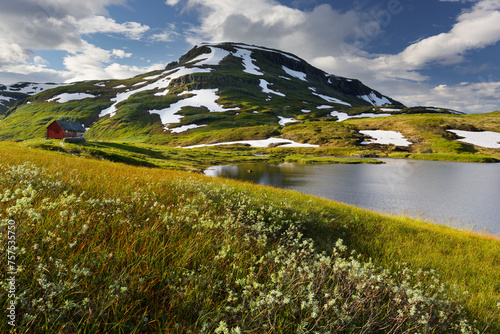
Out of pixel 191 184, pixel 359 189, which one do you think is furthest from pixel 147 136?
pixel 191 184

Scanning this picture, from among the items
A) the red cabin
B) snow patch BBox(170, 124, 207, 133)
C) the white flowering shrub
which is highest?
snow patch BBox(170, 124, 207, 133)

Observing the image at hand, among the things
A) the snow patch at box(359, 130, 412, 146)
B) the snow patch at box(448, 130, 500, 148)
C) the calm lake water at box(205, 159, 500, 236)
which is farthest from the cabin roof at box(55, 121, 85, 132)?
Answer: the snow patch at box(448, 130, 500, 148)

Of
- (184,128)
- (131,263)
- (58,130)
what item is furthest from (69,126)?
(184,128)

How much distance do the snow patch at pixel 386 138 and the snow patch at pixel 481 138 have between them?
26.8m

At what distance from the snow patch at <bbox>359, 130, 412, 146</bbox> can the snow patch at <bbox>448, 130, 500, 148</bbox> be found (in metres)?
26.8

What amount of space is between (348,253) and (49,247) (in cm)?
787

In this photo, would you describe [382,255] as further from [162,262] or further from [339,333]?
[162,262]

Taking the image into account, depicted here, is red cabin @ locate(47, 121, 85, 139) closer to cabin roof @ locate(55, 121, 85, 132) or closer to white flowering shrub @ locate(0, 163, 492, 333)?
cabin roof @ locate(55, 121, 85, 132)

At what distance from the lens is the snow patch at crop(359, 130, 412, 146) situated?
124688 mm

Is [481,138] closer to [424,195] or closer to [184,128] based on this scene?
[424,195]

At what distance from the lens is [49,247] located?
3.08m

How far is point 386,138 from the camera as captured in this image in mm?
130750

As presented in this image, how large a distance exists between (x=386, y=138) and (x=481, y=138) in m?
43.7

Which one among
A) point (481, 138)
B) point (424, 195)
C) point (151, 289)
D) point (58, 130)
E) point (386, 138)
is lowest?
point (424, 195)
